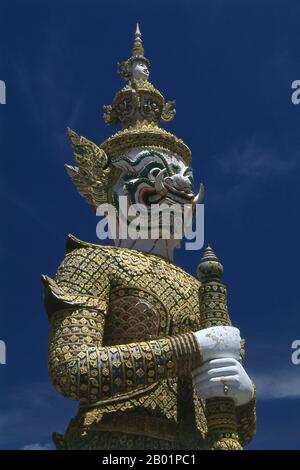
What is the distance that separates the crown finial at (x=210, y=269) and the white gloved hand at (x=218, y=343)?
0.50m

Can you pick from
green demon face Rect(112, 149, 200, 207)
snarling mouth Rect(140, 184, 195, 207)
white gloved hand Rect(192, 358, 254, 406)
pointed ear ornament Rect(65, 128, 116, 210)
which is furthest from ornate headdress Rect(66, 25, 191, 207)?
white gloved hand Rect(192, 358, 254, 406)

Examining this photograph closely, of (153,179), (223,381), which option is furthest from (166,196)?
(223,381)

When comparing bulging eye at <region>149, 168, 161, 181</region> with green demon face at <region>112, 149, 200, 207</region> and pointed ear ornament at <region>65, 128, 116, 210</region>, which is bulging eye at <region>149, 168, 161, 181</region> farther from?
pointed ear ornament at <region>65, 128, 116, 210</region>

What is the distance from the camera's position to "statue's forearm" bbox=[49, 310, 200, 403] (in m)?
5.93

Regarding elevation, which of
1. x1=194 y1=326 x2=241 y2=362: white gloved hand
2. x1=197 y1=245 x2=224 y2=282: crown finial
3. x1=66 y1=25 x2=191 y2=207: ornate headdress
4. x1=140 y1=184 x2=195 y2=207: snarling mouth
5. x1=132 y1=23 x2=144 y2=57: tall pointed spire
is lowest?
x1=194 y1=326 x2=241 y2=362: white gloved hand

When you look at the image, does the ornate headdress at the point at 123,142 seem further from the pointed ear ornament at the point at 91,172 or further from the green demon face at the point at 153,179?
the green demon face at the point at 153,179

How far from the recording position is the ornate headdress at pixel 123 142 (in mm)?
7855

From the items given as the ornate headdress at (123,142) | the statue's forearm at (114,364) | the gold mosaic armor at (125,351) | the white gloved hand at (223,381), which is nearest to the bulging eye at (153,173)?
the ornate headdress at (123,142)

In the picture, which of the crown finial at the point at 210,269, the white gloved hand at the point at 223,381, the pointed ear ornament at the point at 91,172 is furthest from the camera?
the pointed ear ornament at the point at 91,172

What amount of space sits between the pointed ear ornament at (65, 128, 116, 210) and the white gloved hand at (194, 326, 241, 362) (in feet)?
7.56

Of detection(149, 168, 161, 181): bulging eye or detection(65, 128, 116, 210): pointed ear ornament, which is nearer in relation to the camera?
detection(149, 168, 161, 181): bulging eye

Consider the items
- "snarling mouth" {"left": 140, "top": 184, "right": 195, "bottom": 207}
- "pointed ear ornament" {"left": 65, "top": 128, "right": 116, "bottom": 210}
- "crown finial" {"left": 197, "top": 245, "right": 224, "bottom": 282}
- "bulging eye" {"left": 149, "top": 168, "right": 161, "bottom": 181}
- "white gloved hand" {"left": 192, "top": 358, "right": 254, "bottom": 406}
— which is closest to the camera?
"white gloved hand" {"left": 192, "top": 358, "right": 254, "bottom": 406}
